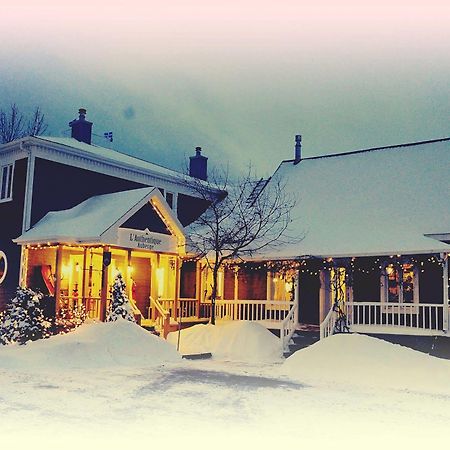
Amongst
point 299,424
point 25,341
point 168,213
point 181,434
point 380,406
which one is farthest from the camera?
point 168,213

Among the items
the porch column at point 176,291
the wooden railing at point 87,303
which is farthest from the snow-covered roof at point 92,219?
the wooden railing at point 87,303

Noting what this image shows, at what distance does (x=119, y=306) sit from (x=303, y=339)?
574cm

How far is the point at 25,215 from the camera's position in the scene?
66.2 feet

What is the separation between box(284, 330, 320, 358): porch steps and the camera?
61.3 feet

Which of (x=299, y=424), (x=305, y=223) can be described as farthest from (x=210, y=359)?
(x=299, y=424)

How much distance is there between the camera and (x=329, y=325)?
18609 millimetres

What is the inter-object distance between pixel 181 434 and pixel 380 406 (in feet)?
13.7

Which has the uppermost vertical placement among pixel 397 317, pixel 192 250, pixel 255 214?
pixel 255 214

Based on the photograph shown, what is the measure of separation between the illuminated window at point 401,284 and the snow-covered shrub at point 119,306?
315 inches

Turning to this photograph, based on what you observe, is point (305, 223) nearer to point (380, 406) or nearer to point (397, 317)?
point (397, 317)

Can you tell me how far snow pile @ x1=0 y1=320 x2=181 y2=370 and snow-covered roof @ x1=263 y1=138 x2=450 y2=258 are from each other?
19.2 feet

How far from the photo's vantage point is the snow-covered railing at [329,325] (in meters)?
18.1

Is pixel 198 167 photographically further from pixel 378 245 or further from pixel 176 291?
pixel 378 245

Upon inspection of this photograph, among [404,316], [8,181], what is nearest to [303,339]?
[404,316]
